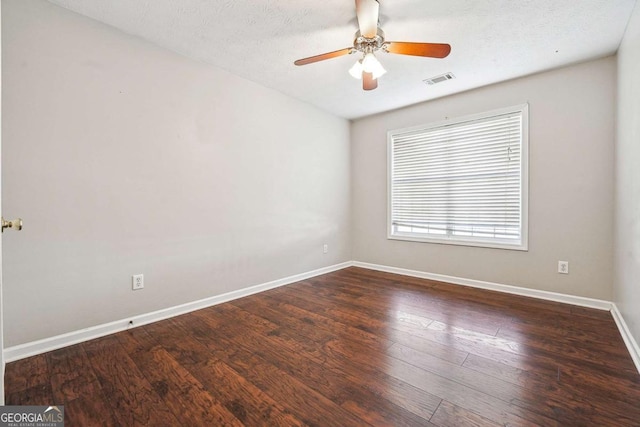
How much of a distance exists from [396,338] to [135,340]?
1.97m

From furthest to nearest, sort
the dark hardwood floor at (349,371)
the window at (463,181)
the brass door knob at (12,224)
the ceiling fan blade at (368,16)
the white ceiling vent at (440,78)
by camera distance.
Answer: the window at (463,181) < the white ceiling vent at (440,78) < the ceiling fan blade at (368,16) < the dark hardwood floor at (349,371) < the brass door knob at (12,224)

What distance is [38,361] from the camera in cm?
189

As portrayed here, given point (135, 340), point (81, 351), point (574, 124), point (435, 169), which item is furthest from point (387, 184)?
point (81, 351)

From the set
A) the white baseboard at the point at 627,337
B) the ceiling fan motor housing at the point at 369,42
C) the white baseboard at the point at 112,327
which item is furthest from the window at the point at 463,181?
the white baseboard at the point at 112,327

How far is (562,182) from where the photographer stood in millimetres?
2949

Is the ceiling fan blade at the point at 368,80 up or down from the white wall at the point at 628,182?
up

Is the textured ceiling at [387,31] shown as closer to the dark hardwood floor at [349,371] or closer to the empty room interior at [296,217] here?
the empty room interior at [296,217]

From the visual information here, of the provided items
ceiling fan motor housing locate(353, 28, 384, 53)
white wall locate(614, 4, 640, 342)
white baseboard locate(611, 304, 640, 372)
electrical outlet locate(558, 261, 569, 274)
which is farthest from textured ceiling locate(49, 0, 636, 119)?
white baseboard locate(611, 304, 640, 372)

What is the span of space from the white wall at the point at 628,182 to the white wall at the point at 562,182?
0.18 m

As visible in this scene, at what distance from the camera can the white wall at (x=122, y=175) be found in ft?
6.38

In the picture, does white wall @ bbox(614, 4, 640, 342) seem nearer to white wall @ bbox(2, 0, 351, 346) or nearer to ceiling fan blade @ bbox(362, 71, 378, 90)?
ceiling fan blade @ bbox(362, 71, 378, 90)

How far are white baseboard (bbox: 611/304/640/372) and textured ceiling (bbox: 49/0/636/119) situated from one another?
90.4 inches

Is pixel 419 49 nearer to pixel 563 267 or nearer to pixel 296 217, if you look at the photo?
pixel 296 217

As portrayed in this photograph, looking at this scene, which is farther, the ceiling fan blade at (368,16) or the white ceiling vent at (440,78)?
the white ceiling vent at (440,78)
